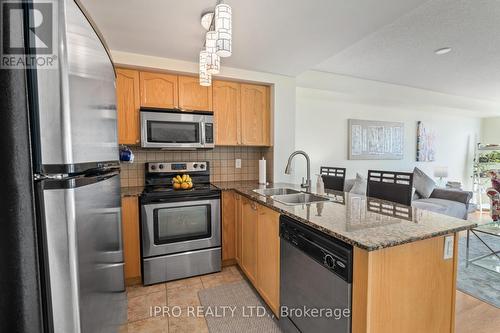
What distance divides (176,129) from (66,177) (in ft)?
6.39

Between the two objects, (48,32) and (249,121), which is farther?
(249,121)

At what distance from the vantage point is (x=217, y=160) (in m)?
3.07

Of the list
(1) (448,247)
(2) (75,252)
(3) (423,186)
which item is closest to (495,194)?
(3) (423,186)

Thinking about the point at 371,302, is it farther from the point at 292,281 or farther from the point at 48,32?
the point at 48,32

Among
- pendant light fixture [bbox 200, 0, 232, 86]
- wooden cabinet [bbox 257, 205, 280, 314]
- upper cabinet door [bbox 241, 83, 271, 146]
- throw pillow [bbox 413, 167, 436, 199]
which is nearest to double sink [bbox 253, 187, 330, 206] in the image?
wooden cabinet [bbox 257, 205, 280, 314]

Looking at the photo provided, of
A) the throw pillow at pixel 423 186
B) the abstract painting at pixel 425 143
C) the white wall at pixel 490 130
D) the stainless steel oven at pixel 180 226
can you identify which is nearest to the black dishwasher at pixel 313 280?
the stainless steel oven at pixel 180 226

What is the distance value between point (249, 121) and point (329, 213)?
179 cm

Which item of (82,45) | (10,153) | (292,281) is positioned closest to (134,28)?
(82,45)

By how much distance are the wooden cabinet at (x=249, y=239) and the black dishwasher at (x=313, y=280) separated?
51cm

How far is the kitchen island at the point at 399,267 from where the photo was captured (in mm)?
992

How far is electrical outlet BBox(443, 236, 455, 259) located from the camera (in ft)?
3.90

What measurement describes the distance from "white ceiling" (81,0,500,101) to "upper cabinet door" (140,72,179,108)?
9.5 inches

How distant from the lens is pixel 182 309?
1.93 m

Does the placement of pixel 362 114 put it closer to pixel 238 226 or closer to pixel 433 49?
pixel 433 49
